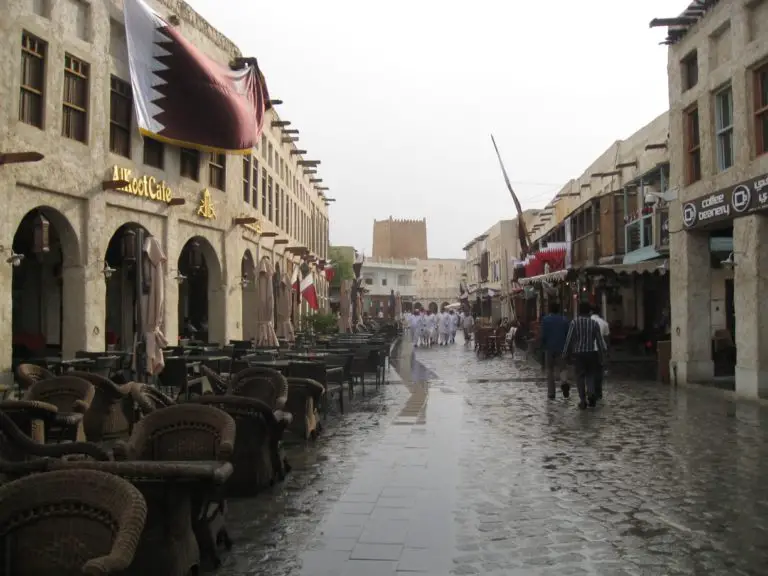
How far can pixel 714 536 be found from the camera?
17.9 feet

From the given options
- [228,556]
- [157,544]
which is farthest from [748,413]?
[157,544]

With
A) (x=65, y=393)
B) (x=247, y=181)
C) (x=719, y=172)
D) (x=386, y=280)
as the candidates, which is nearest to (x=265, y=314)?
(x=247, y=181)

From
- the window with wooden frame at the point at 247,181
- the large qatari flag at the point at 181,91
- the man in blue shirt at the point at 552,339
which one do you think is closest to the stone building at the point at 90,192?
the large qatari flag at the point at 181,91

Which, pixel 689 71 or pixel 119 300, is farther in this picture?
pixel 119 300

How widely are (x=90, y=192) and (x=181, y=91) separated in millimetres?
4179

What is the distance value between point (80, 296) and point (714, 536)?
1383 cm

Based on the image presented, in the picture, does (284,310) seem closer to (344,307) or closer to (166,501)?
(344,307)

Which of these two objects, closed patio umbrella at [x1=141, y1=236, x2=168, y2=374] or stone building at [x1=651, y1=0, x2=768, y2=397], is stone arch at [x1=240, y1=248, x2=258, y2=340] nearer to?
closed patio umbrella at [x1=141, y1=236, x2=168, y2=374]

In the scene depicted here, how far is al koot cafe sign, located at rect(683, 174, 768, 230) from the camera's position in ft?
41.1

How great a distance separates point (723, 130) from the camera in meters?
14.5

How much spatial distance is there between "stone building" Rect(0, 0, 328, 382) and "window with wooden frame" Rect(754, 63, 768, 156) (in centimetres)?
1292

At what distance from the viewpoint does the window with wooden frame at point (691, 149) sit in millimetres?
15852

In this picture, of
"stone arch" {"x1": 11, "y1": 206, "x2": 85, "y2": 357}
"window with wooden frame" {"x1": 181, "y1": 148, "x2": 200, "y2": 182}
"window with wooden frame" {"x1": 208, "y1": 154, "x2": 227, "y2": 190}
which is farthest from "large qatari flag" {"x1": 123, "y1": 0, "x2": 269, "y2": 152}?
"stone arch" {"x1": 11, "y1": 206, "x2": 85, "y2": 357}

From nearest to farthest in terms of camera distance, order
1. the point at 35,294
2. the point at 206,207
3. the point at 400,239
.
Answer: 1. the point at 35,294
2. the point at 206,207
3. the point at 400,239
